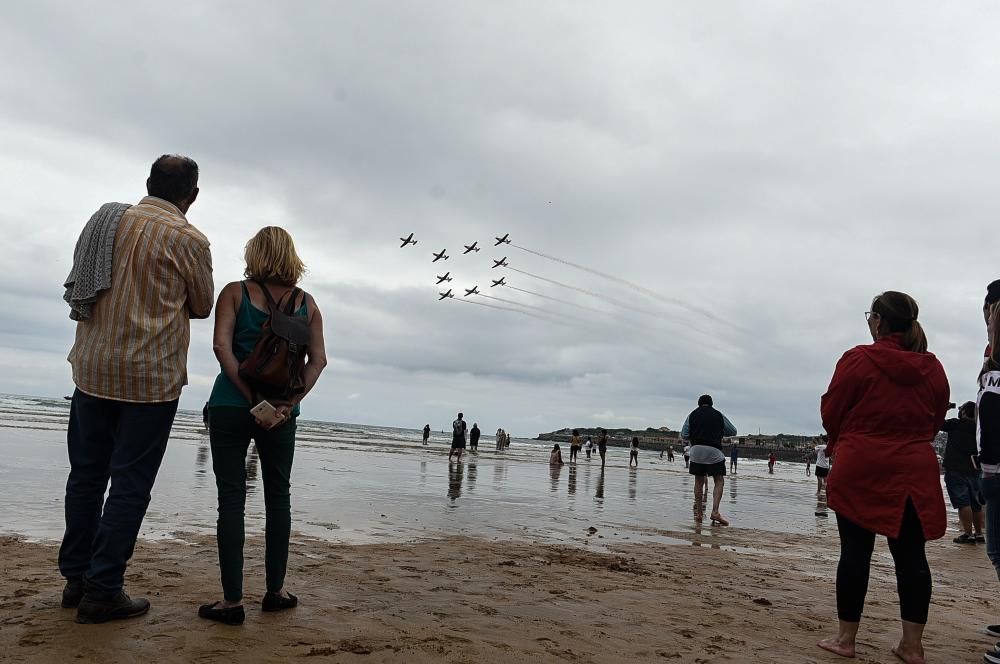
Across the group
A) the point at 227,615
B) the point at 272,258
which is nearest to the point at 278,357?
the point at 272,258

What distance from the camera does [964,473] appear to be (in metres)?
9.09

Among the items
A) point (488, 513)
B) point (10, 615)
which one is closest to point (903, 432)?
point (10, 615)

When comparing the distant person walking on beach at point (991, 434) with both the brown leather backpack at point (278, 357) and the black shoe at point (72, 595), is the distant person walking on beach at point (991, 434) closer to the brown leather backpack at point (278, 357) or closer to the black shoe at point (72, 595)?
the brown leather backpack at point (278, 357)

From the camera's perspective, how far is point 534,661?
3.02 metres

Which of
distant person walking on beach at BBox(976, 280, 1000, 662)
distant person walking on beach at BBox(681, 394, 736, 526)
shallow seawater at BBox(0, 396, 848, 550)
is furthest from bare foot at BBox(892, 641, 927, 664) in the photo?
distant person walking on beach at BBox(681, 394, 736, 526)

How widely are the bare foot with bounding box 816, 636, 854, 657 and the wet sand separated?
0.21 ft

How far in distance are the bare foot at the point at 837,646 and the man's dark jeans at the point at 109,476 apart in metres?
3.60

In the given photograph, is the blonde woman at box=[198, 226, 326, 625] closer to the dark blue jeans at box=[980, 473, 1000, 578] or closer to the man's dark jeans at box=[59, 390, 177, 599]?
the man's dark jeans at box=[59, 390, 177, 599]

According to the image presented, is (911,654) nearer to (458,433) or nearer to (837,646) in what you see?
(837,646)

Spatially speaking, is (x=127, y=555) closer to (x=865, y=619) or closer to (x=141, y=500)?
(x=141, y=500)

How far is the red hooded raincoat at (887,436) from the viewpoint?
355cm

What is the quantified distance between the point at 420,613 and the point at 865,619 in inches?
116

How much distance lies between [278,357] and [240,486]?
734 mm

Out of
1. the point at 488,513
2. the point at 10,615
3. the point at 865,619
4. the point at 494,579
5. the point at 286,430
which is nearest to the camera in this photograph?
the point at 10,615
